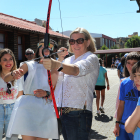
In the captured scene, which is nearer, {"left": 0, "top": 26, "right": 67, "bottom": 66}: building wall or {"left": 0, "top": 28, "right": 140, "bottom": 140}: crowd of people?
{"left": 0, "top": 28, "right": 140, "bottom": 140}: crowd of people

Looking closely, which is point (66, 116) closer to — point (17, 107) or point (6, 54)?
point (17, 107)

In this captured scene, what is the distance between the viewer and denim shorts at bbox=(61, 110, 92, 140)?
6.73 ft

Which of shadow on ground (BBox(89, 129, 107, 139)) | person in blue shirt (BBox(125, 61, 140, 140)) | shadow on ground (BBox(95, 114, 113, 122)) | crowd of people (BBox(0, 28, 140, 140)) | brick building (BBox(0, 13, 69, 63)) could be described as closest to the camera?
person in blue shirt (BBox(125, 61, 140, 140))

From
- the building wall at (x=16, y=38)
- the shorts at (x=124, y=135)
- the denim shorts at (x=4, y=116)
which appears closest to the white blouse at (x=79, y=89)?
the shorts at (x=124, y=135)

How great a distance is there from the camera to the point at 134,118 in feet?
5.77

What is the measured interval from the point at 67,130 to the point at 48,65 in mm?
995

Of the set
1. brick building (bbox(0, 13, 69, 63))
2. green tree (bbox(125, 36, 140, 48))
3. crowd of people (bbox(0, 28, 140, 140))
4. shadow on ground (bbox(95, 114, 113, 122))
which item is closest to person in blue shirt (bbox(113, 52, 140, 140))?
crowd of people (bbox(0, 28, 140, 140))

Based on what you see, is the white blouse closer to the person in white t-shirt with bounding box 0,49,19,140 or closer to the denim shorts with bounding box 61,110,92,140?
the denim shorts with bounding box 61,110,92,140

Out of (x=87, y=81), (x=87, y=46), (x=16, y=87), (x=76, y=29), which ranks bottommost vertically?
(x=16, y=87)

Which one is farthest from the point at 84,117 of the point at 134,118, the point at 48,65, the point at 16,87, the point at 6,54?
the point at 6,54

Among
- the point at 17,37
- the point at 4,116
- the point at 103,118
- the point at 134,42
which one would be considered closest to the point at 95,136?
the point at 103,118

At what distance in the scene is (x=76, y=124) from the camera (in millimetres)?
2057

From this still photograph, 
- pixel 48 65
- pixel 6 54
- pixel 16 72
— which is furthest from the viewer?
pixel 6 54

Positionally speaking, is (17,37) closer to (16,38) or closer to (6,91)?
(16,38)
